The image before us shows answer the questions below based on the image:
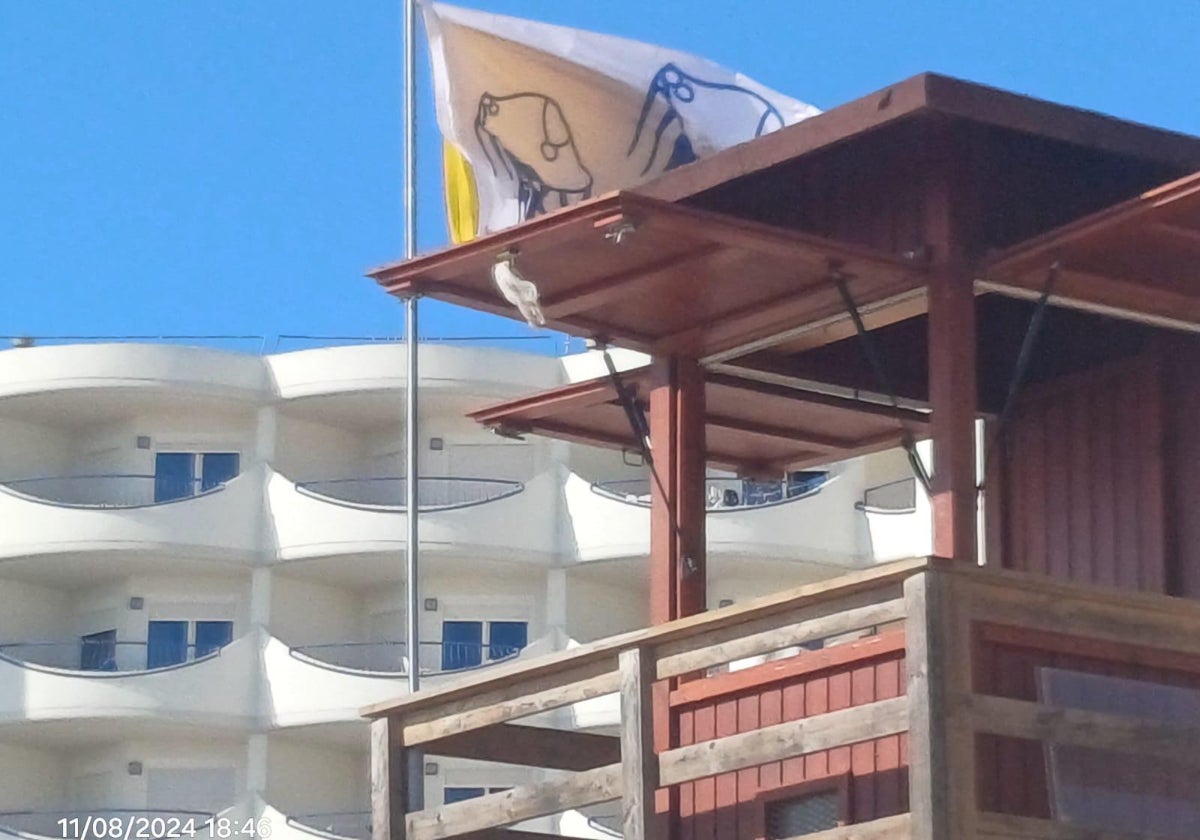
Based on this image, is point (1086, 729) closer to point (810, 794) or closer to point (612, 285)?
point (810, 794)

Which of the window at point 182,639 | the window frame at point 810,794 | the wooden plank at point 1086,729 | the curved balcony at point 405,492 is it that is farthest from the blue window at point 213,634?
the wooden plank at point 1086,729

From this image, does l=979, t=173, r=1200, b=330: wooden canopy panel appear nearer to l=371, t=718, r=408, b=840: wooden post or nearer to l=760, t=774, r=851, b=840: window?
l=760, t=774, r=851, b=840: window

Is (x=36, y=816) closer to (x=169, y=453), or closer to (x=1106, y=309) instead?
(x=169, y=453)

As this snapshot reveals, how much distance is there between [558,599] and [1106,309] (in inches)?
1613

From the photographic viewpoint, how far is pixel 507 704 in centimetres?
1267

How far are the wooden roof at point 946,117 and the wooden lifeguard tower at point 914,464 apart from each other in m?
0.02

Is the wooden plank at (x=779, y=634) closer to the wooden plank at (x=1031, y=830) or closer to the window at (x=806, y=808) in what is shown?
the wooden plank at (x=1031, y=830)

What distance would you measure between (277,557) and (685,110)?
3990 cm

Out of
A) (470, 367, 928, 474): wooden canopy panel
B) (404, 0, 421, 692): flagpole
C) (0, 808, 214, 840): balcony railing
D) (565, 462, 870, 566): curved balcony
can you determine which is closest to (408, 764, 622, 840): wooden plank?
(470, 367, 928, 474): wooden canopy panel

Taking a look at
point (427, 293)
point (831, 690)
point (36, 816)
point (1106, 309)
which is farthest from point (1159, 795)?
point (36, 816)

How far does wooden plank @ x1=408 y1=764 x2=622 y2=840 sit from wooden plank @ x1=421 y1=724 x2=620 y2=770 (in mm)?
357

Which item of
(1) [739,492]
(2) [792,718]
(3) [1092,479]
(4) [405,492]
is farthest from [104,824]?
(2) [792,718]

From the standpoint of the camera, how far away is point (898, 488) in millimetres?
53781

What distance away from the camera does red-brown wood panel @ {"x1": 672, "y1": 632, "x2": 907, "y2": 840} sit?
11828 millimetres
